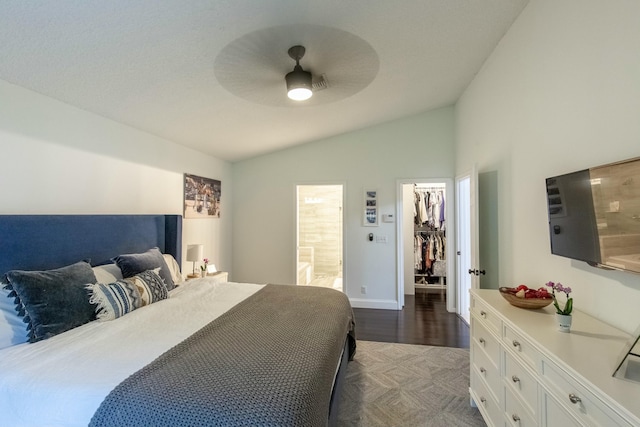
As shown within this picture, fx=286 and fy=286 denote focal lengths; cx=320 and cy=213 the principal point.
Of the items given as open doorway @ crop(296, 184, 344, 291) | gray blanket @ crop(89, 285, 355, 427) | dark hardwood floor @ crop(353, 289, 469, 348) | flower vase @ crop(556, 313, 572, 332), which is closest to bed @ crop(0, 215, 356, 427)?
gray blanket @ crop(89, 285, 355, 427)

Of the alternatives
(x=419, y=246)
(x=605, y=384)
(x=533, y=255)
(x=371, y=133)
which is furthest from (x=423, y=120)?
(x=605, y=384)

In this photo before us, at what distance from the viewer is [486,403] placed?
6.02 feet

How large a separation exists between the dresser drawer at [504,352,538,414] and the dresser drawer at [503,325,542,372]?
0.05 meters

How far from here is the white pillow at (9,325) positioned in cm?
160

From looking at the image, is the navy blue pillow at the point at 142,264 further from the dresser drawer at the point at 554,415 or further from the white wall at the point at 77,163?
the dresser drawer at the point at 554,415

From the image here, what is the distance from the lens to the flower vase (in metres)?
1.36

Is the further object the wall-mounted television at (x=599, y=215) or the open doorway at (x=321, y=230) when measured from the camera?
the open doorway at (x=321, y=230)

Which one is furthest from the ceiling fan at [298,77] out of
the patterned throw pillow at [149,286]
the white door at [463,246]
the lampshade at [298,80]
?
the white door at [463,246]

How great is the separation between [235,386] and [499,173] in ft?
9.22

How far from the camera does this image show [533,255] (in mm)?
2158

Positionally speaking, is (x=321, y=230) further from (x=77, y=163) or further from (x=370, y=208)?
(x=77, y=163)

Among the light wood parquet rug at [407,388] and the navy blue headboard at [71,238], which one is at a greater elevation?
the navy blue headboard at [71,238]

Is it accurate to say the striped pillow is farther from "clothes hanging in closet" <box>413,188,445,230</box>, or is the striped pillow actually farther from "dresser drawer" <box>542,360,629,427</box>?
"clothes hanging in closet" <box>413,188,445,230</box>

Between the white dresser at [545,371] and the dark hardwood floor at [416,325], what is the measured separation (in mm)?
1232
